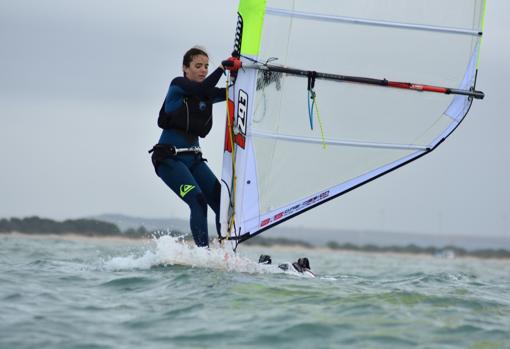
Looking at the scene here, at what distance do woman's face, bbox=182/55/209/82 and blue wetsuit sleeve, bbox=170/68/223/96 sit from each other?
25 centimetres

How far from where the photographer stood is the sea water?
549cm

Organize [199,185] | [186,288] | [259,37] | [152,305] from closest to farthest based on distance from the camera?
[152,305] → [186,288] → [259,37] → [199,185]

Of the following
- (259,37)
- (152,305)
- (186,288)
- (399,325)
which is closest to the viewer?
(399,325)

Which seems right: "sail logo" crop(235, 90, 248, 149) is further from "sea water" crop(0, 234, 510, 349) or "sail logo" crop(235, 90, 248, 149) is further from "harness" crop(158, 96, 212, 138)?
"sea water" crop(0, 234, 510, 349)

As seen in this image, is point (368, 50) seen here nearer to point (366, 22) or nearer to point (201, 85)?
point (366, 22)

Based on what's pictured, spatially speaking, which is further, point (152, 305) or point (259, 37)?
point (259, 37)

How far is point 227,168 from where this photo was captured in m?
8.54

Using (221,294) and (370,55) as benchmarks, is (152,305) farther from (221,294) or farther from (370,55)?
(370,55)

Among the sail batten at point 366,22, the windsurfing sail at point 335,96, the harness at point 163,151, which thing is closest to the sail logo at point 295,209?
the windsurfing sail at point 335,96

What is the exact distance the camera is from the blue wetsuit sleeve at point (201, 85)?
8070mm

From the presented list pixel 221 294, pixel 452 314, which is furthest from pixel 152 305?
pixel 452 314

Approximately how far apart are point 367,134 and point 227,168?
55.2 inches

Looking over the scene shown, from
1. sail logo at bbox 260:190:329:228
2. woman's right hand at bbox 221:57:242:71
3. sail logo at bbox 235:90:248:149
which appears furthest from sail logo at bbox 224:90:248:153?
sail logo at bbox 260:190:329:228

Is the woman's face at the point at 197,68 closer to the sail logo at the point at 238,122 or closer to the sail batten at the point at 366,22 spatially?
the sail logo at the point at 238,122
